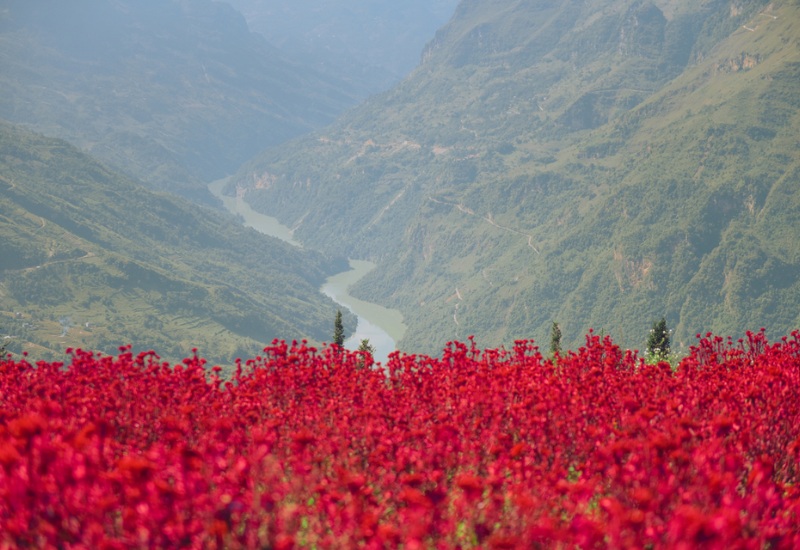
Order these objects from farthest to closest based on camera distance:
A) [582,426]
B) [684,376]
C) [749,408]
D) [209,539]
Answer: [684,376], [749,408], [582,426], [209,539]

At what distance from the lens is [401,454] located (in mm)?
13820

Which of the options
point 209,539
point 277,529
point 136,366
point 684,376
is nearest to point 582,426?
point 684,376

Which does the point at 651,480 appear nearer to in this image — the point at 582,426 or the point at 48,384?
the point at 582,426

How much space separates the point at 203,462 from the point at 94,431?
161cm

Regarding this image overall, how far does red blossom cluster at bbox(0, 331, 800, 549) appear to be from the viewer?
10.3 meters

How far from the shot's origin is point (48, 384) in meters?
17.3

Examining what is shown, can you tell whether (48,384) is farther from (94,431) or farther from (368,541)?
(368,541)

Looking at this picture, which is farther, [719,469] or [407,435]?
[407,435]

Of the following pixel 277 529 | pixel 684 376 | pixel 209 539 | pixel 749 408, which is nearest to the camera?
pixel 209 539

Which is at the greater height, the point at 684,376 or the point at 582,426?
the point at 684,376

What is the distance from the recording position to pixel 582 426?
1596 centimetres

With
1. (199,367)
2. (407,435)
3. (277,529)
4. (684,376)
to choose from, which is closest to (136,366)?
(199,367)

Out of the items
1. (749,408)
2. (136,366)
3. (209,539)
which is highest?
(749,408)

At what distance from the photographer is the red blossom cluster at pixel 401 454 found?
10.3 meters
